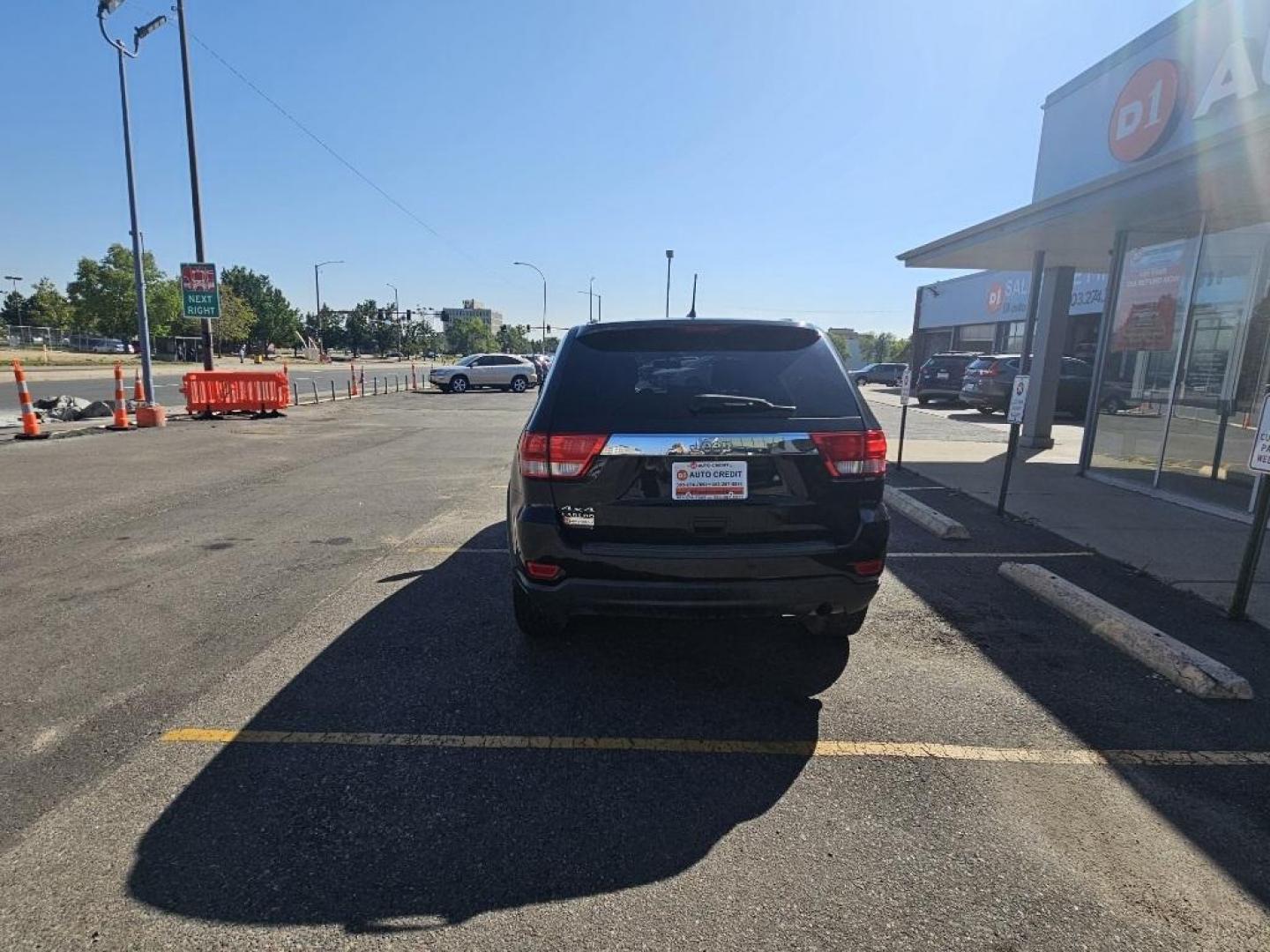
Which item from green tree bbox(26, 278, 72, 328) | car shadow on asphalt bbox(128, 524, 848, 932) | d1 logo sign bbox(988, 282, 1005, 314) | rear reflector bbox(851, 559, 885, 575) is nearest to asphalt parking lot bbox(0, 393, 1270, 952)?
car shadow on asphalt bbox(128, 524, 848, 932)

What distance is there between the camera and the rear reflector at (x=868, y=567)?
320 centimetres

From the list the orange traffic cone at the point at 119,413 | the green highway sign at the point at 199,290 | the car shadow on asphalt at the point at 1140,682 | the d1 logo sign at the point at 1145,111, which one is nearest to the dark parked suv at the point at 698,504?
the car shadow on asphalt at the point at 1140,682

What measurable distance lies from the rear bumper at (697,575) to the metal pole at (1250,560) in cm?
287

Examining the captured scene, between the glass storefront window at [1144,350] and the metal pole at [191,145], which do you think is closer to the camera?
the glass storefront window at [1144,350]


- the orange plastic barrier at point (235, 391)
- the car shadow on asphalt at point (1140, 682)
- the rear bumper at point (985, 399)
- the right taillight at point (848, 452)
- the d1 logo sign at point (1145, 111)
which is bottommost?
the car shadow on asphalt at point (1140, 682)

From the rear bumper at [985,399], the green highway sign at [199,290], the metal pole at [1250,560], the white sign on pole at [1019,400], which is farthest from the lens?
the rear bumper at [985,399]

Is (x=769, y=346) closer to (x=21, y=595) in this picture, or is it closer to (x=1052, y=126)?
(x=21, y=595)

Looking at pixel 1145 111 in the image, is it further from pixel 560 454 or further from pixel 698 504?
pixel 560 454

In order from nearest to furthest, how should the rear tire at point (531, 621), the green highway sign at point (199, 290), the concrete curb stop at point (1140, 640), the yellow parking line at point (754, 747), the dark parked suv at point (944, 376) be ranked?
1. the yellow parking line at point (754, 747)
2. the concrete curb stop at point (1140, 640)
3. the rear tire at point (531, 621)
4. the green highway sign at point (199, 290)
5. the dark parked suv at point (944, 376)

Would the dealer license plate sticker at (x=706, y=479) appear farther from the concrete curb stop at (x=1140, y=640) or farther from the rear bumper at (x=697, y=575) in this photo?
the concrete curb stop at (x=1140, y=640)

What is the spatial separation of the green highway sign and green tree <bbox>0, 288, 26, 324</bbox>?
11903cm

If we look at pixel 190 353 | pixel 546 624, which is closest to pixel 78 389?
pixel 546 624

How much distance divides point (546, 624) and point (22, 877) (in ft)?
7.40

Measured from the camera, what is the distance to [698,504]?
3115 millimetres
